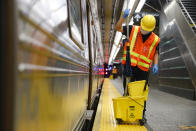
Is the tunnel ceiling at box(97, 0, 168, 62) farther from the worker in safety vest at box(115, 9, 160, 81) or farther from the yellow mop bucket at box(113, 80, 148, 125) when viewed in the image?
the yellow mop bucket at box(113, 80, 148, 125)

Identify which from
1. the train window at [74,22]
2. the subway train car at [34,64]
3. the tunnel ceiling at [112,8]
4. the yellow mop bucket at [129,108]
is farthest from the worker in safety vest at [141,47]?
the tunnel ceiling at [112,8]

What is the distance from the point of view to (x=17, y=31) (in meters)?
0.54

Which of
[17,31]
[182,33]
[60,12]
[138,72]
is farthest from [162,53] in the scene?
[17,31]

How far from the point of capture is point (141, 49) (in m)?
2.84

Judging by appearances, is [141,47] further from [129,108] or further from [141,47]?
[129,108]

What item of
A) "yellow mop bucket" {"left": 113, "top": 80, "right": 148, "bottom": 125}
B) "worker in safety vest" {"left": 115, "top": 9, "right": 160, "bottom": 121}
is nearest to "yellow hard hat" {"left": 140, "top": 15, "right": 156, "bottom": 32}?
"worker in safety vest" {"left": 115, "top": 9, "right": 160, "bottom": 121}

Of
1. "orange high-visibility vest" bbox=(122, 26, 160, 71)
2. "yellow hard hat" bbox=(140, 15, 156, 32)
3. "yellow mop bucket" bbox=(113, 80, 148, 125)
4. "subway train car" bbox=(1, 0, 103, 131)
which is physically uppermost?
"yellow hard hat" bbox=(140, 15, 156, 32)

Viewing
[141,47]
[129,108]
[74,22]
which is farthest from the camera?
[141,47]

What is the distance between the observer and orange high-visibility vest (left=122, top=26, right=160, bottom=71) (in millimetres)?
2826

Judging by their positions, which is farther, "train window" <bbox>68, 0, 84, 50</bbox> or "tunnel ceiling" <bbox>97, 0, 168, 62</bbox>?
"tunnel ceiling" <bbox>97, 0, 168, 62</bbox>

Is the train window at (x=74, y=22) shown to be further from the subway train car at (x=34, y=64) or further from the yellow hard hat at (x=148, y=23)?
the yellow hard hat at (x=148, y=23)

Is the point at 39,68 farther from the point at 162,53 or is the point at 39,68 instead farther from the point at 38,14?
the point at 162,53

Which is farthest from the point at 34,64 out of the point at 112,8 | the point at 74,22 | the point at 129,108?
the point at 112,8

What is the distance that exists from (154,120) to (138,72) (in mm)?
806
